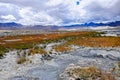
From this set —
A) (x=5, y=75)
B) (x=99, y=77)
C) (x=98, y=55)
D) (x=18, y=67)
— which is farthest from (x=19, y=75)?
(x=98, y=55)

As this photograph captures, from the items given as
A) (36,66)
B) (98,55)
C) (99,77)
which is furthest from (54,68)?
(98,55)

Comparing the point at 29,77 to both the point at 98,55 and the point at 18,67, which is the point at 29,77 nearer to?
the point at 18,67

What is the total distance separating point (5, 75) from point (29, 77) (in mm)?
2366

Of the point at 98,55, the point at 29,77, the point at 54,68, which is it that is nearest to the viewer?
the point at 29,77

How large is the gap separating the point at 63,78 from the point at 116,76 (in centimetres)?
387

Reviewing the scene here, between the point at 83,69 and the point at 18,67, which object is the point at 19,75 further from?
the point at 83,69

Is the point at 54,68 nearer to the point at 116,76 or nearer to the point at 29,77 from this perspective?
the point at 29,77

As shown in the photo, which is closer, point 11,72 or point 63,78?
point 63,78

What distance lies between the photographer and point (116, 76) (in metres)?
18.3

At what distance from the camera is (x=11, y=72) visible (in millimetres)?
22531

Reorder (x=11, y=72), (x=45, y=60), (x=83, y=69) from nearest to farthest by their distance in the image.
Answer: (x=83, y=69)
(x=11, y=72)
(x=45, y=60)

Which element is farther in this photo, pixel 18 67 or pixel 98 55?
pixel 98 55

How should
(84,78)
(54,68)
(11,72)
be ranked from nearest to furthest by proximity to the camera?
(84,78) → (11,72) → (54,68)

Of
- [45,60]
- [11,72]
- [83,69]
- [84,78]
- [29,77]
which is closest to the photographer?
[84,78]
